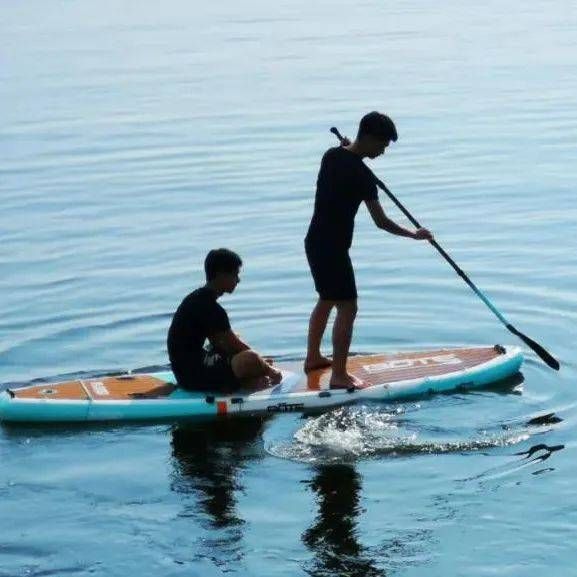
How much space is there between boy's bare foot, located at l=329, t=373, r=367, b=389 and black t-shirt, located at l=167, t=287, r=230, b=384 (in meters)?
0.93

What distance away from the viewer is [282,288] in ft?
49.8

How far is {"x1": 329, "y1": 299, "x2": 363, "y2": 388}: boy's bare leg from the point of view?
11602mm

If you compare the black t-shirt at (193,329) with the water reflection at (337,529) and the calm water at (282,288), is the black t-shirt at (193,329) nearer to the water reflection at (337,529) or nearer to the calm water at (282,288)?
the calm water at (282,288)

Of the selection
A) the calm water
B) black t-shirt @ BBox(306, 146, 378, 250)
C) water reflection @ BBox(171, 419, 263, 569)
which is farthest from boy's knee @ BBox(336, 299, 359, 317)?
water reflection @ BBox(171, 419, 263, 569)

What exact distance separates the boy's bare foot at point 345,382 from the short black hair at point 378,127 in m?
1.85

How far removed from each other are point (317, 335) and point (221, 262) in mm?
1339

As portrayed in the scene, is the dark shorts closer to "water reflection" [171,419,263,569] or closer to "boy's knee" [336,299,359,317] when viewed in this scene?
"water reflection" [171,419,263,569]

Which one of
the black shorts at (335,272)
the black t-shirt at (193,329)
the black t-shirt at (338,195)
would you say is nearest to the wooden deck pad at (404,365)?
the black shorts at (335,272)

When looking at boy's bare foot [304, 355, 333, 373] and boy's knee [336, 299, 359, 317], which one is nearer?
boy's knee [336, 299, 359, 317]

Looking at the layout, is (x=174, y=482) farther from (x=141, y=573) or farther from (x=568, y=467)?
(x=568, y=467)

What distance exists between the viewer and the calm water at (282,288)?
30.2 feet

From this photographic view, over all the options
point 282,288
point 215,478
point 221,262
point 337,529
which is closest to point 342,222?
point 221,262

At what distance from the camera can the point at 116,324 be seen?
46.6 ft

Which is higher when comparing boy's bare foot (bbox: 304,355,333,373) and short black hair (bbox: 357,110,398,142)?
short black hair (bbox: 357,110,398,142)
